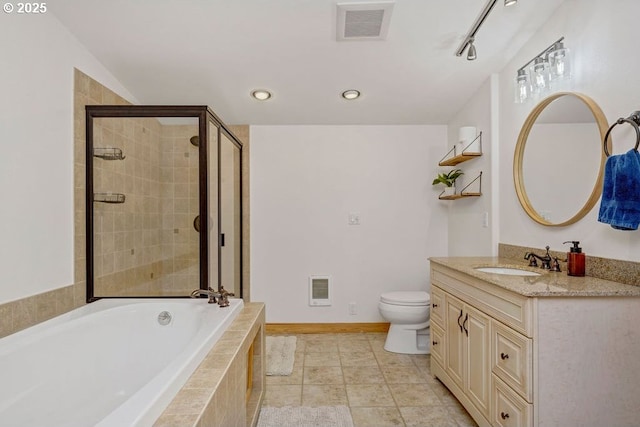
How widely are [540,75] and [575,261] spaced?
104cm

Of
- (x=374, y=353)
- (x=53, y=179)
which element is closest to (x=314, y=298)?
(x=374, y=353)

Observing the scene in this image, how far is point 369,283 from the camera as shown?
10.5ft

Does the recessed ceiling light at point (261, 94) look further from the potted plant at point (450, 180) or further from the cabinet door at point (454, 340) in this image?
the cabinet door at point (454, 340)

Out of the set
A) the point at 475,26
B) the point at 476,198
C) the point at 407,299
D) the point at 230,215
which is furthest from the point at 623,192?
the point at 230,215

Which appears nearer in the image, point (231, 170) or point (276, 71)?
point (276, 71)

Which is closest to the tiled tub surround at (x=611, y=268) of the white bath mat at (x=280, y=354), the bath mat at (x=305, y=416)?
the bath mat at (x=305, y=416)

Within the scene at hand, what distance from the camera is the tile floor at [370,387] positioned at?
1.83m

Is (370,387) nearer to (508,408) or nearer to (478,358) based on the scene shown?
(478,358)

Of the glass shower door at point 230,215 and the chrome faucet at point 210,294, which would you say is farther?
the glass shower door at point 230,215

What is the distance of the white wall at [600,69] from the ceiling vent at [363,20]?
916 mm

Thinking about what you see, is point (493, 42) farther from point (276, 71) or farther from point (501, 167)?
point (276, 71)

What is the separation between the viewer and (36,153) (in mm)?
1692

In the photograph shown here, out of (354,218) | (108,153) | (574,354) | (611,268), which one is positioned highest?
(108,153)

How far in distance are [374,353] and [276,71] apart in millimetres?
2358
